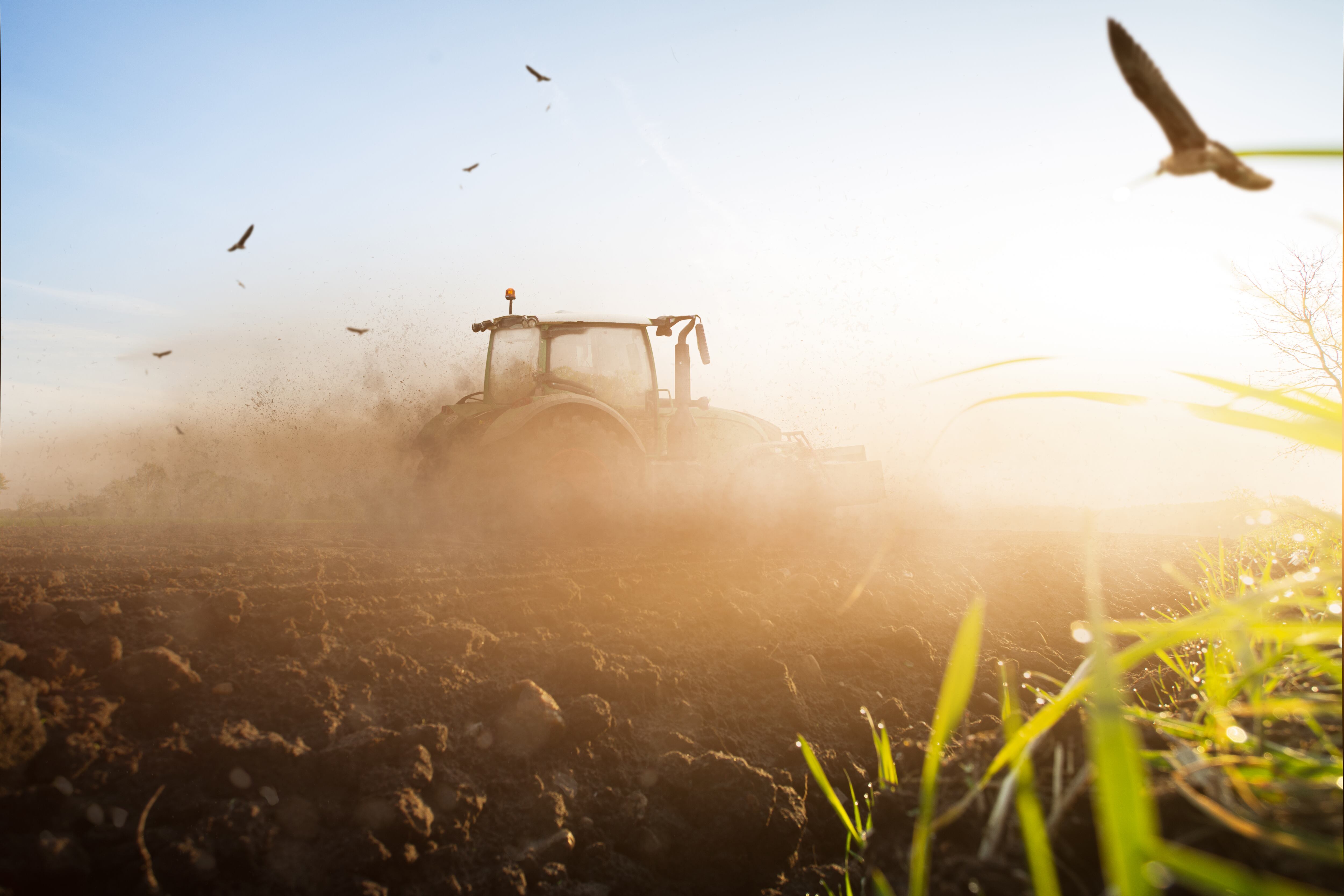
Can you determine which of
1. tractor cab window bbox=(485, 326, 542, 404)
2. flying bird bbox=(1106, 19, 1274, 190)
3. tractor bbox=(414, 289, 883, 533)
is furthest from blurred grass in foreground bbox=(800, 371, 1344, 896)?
tractor cab window bbox=(485, 326, 542, 404)

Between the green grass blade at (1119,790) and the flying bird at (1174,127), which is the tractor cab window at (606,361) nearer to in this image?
the flying bird at (1174,127)

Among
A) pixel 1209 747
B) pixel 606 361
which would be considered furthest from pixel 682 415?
pixel 1209 747

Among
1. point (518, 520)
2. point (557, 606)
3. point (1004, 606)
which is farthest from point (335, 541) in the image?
point (1004, 606)

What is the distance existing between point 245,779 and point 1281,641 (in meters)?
2.75

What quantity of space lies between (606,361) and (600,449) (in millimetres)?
1315

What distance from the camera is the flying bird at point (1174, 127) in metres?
1.01

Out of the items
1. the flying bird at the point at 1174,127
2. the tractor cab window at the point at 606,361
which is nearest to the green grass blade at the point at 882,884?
the flying bird at the point at 1174,127

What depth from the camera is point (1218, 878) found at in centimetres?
60

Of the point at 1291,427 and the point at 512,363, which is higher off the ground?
the point at 512,363

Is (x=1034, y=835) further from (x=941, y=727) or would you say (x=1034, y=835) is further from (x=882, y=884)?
(x=882, y=884)

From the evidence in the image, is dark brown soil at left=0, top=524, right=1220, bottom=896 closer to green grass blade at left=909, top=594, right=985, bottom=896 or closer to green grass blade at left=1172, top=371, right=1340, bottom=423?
green grass blade at left=909, top=594, right=985, bottom=896

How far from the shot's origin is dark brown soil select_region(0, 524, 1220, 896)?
1915mm

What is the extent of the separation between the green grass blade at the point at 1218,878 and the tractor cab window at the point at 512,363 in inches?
281

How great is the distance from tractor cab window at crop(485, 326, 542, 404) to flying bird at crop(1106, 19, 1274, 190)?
6819 millimetres
